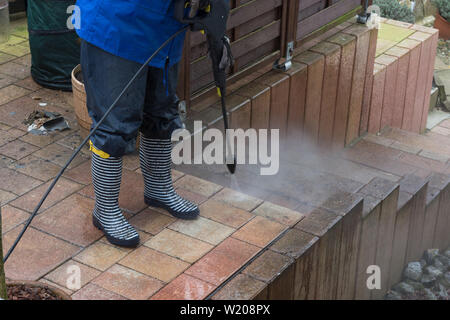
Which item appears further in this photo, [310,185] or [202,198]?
[310,185]

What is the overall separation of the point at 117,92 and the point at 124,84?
55 mm

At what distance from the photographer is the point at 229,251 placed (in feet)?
13.0

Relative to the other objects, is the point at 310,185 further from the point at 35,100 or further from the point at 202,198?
the point at 35,100

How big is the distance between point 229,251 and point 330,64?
9.89 feet

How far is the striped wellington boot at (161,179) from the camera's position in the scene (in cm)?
416

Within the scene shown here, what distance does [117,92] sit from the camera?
371 cm

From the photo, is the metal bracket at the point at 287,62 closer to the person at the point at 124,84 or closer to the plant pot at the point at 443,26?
the person at the point at 124,84

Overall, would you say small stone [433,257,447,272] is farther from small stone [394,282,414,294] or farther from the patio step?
small stone [394,282,414,294]

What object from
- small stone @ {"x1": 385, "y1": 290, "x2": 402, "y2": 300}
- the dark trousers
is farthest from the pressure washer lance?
small stone @ {"x1": 385, "y1": 290, "x2": 402, "y2": 300}

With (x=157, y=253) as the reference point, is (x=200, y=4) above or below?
above

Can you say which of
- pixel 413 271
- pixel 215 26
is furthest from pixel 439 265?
pixel 215 26

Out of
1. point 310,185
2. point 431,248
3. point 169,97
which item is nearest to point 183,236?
point 169,97

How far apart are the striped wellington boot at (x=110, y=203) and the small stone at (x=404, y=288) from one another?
2850 mm

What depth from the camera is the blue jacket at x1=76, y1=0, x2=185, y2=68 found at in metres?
3.56
